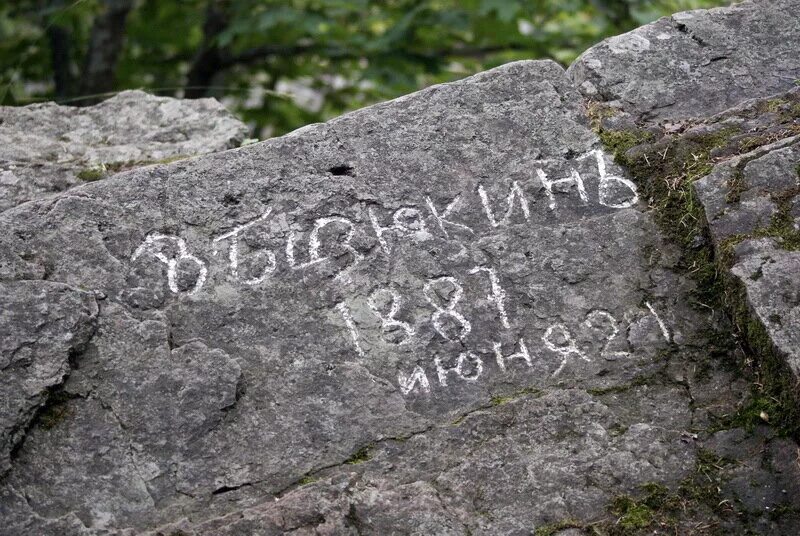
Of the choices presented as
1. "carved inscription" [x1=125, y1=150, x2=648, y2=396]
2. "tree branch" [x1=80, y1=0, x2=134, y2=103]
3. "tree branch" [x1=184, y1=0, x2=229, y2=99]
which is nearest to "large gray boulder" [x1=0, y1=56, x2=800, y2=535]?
"carved inscription" [x1=125, y1=150, x2=648, y2=396]

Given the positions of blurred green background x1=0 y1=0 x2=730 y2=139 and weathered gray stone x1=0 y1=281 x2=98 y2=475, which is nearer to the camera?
weathered gray stone x1=0 y1=281 x2=98 y2=475

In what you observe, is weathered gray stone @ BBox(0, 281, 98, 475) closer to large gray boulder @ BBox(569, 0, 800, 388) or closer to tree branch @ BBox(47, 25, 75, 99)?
large gray boulder @ BBox(569, 0, 800, 388)

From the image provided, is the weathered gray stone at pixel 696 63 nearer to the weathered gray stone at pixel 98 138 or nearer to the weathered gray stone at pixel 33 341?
the weathered gray stone at pixel 98 138

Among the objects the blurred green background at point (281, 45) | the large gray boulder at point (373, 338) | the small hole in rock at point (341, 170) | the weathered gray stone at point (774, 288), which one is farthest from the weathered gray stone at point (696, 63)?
the blurred green background at point (281, 45)

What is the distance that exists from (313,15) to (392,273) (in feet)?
9.68

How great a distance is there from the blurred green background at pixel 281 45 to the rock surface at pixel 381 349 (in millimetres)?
→ 2421

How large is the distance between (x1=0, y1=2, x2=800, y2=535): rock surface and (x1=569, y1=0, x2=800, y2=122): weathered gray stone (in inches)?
9.7

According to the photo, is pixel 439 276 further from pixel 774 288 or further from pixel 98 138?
pixel 98 138

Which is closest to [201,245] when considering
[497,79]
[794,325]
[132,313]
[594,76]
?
[132,313]

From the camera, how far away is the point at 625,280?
3.06 metres

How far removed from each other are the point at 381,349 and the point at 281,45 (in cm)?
396

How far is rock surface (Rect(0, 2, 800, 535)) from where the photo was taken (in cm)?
278

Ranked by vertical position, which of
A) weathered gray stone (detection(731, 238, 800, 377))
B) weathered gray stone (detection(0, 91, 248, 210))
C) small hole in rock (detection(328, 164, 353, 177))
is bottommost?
weathered gray stone (detection(731, 238, 800, 377))

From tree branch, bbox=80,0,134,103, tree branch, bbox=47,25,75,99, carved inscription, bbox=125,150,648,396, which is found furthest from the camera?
tree branch, bbox=47,25,75,99
